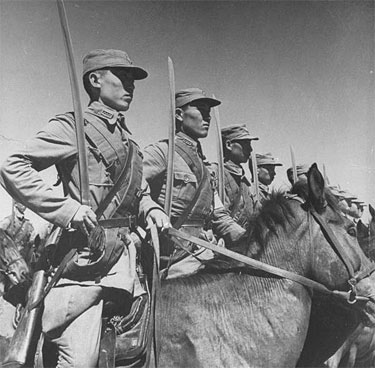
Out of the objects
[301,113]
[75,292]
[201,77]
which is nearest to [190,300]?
[75,292]

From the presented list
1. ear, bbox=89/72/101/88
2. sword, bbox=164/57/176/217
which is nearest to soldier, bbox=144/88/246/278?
sword, bbox=164/57/176/217

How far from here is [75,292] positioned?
10.4ft

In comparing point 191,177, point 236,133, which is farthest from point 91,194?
point 236,133

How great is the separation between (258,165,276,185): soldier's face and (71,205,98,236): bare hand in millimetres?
1836

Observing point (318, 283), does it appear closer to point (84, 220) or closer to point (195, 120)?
point (84, 220)

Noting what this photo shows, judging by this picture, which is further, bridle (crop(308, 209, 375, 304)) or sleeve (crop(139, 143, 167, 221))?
sleeve (crop(139, 143, 167, 221))

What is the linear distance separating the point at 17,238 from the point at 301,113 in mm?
2157

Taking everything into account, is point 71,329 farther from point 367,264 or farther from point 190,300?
point 367,264

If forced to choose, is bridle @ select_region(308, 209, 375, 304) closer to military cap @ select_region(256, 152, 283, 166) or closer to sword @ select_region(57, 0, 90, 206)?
sword @ select_region(57, 0, 90, 206)

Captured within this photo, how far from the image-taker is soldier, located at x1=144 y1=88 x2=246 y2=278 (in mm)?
3996

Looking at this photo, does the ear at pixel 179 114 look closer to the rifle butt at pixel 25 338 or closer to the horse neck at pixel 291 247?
the horse neck at pixel 291 247

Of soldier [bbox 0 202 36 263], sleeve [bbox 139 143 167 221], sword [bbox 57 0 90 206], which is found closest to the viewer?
sword [bbox 57 0 90 206]

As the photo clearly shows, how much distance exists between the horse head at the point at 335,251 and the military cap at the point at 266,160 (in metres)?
1.34

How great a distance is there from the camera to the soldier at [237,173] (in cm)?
457
